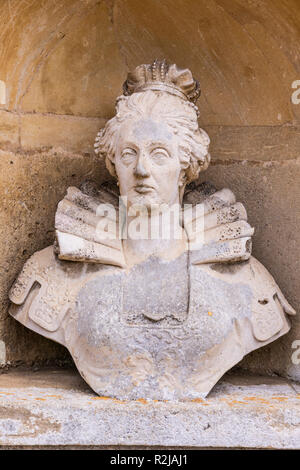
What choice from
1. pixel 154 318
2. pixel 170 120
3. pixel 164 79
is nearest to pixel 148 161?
pixel 170 120

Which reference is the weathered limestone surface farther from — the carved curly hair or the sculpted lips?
the sculpted lips

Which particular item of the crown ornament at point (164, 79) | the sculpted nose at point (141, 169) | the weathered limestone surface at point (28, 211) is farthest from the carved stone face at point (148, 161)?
the weathered limestone surface at point (28, 211)

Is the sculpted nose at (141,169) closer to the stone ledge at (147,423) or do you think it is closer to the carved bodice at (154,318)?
the carved bodice at (154,318)

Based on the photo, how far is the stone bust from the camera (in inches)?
120

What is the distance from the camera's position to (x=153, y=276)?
3.17 m

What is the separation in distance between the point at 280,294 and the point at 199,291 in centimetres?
42

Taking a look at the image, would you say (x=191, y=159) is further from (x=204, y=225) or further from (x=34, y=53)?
(x=34, y=53)

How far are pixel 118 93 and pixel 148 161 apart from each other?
84cm

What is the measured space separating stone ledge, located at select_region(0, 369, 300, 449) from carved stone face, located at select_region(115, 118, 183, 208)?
2.52 feet

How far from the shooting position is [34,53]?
11.7 feet

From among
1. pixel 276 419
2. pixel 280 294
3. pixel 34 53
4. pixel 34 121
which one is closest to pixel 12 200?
pixel 34 121

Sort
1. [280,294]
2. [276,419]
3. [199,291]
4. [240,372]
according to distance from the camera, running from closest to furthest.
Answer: [276,419], [199,291], [280,294], [240,372]

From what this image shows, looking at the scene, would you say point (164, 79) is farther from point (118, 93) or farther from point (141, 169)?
point (118, 93)

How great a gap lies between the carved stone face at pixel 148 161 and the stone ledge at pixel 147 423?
0.77 m
